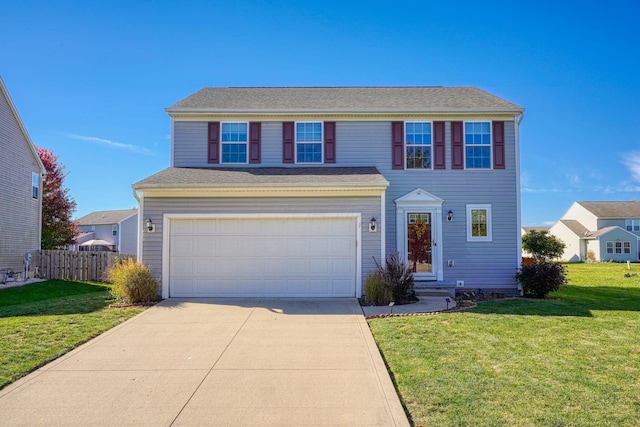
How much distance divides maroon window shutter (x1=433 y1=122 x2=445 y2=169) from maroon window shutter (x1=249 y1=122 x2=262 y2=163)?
5.58 metres

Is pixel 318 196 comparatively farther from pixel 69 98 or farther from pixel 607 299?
pixel 69 98

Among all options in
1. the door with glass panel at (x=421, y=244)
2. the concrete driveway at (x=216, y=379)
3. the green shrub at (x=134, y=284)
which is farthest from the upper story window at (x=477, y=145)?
the green shrub at (x=134, y=284)

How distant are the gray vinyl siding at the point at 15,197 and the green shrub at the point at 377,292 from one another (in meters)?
14.5

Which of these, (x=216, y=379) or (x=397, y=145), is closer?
(x=216, y=379)

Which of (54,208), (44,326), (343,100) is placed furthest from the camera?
(54,208)

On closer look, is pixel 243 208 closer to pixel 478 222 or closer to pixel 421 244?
pixel 421 244

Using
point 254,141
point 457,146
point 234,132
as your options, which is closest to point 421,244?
point 457,146

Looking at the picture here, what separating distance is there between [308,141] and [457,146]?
472cm

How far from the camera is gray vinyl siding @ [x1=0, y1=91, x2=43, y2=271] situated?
16.4m

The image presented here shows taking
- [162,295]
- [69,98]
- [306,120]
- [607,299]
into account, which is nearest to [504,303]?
[607,299]

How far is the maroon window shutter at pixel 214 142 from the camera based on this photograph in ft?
44.1

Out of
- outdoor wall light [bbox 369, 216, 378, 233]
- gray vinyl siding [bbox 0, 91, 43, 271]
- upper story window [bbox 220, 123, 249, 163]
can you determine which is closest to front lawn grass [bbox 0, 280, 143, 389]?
gray vinyl siding [bbox 0, 91, 43, 271]

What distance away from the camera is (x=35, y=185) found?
19.3m

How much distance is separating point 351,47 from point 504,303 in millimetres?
9517
